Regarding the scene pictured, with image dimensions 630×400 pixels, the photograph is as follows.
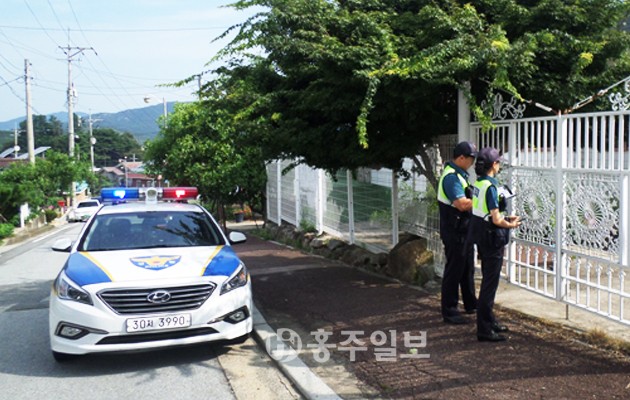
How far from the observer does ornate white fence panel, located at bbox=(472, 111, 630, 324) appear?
4.72 metres

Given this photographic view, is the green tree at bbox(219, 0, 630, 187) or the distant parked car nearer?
the green tree at bbox(219, 0, 630, 187)

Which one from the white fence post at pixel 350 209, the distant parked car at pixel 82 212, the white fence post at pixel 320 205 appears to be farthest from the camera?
the distant parked car at pixel 82 212

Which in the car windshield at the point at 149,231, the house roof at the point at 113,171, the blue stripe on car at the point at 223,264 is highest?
the house roof at the point at 113,171

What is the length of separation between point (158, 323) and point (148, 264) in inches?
27.2

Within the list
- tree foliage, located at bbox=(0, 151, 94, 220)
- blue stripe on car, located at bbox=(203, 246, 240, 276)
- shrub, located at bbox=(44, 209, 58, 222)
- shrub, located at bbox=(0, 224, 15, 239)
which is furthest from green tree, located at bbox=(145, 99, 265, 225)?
shrub, located at bbox=(44, 209, 58, 222)

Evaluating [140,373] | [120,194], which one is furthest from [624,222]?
[120,194]

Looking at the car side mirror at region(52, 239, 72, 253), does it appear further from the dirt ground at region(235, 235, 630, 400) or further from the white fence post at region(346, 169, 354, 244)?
the white fence post at region(346, 169, 354, 244)

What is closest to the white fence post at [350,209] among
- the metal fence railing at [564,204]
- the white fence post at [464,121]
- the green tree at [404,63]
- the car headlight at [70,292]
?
the metal fence railing at [564,204]

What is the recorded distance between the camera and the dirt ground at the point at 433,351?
14.0ft

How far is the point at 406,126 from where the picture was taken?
7012 millimetres

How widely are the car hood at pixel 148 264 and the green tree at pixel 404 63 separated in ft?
6.19

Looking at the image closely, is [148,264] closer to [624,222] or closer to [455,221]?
[455,221]

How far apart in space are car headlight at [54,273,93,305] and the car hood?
51 mm

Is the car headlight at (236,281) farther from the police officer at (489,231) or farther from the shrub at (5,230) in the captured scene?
the shrub at (5,230)
